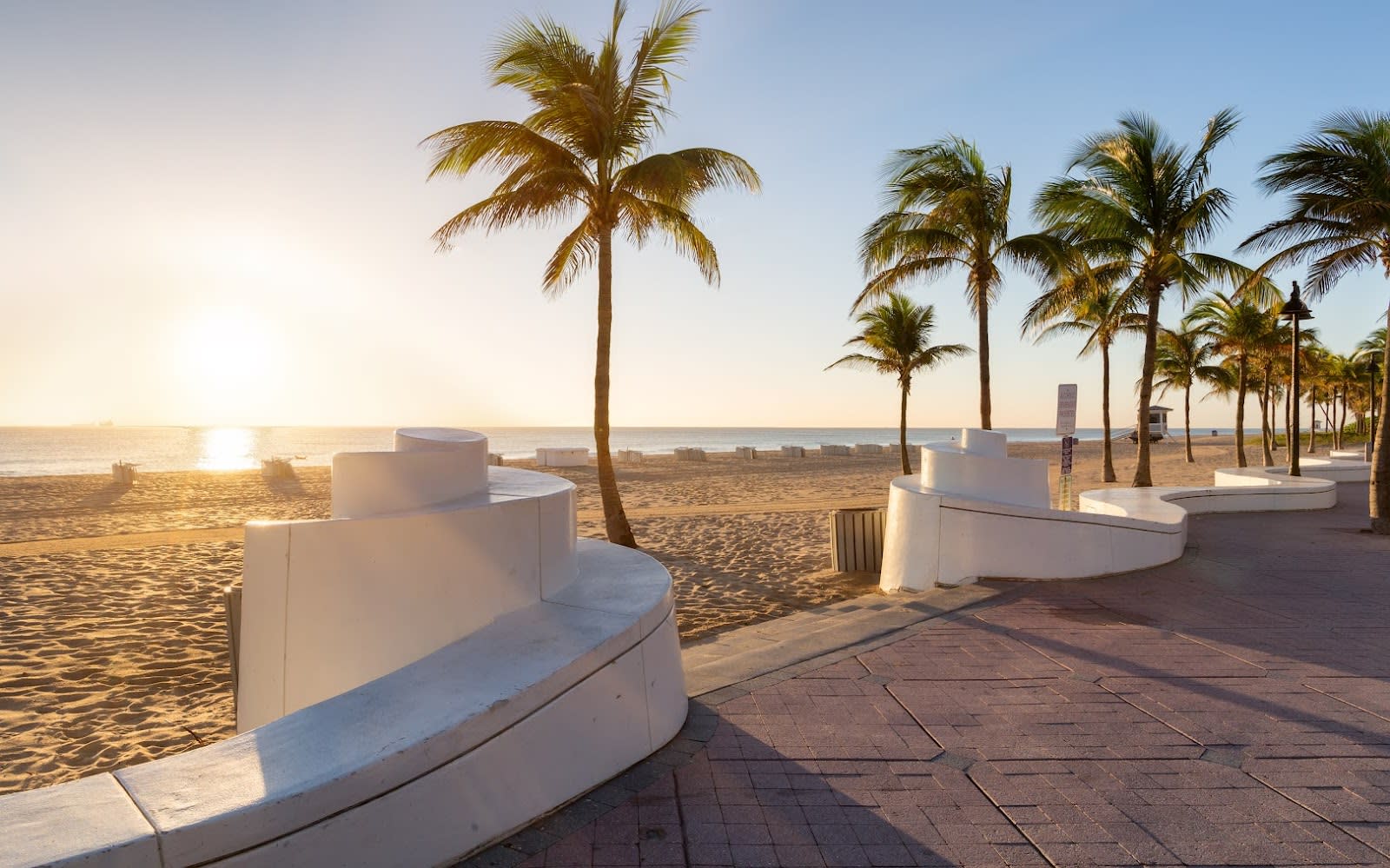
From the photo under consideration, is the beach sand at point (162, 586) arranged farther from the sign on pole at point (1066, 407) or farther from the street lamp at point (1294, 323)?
the street lamp at point (1294, 323)

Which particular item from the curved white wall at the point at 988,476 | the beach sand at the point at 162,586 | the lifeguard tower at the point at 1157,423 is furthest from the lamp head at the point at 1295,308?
the lifeguard tower at the point at 1157,423

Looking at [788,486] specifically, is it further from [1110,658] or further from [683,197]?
[1110,658]

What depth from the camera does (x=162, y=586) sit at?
9164mm

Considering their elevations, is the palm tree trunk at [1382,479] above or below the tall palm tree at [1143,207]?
below

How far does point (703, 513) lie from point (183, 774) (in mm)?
14225

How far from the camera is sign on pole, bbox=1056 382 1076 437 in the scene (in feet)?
30.0

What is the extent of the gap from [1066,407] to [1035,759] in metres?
6.82

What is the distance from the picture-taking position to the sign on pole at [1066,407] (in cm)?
913

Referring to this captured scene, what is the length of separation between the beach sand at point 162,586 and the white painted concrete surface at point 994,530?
1.38 meters

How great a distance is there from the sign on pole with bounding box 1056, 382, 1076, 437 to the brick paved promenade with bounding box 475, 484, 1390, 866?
374 cm

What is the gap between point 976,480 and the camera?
7805 millimetres

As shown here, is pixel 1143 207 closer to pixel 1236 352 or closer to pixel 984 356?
pixel 984 356

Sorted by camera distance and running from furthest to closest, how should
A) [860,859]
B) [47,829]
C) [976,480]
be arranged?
[976,480]
[860,859]
[47,829]

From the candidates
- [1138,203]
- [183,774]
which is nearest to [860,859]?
[183,774]
